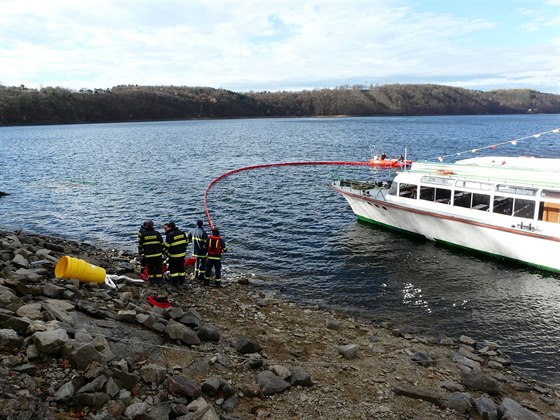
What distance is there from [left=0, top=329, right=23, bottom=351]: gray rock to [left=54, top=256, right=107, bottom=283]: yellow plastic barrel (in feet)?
14.8

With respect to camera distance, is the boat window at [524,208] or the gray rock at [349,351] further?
the boat window at [524,208]

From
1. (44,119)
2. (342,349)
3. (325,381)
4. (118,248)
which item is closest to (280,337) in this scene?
(342,349)

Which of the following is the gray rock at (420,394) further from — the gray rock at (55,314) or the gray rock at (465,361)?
the gray rock at (55,314)

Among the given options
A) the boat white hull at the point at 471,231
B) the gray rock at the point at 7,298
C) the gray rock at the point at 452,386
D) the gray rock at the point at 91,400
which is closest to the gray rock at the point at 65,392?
the gray rock at the point at 91,400

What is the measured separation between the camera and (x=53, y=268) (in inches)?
513

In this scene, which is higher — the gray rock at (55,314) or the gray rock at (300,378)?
the gray rock at (55,314)

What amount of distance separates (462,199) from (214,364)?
17.2 metres

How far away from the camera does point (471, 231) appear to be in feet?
69.4

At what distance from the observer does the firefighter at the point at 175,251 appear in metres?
14.0

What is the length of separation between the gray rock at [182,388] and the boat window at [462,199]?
1815cm

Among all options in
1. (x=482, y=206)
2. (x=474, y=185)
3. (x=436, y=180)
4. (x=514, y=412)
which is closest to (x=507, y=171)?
(x=474, y=185)

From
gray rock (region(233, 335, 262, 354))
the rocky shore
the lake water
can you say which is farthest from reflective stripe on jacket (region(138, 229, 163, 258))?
gray rock (region(233, 335, 262, 354))

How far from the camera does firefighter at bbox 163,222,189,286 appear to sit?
1397 cm

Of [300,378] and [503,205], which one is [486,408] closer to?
[300,378]
